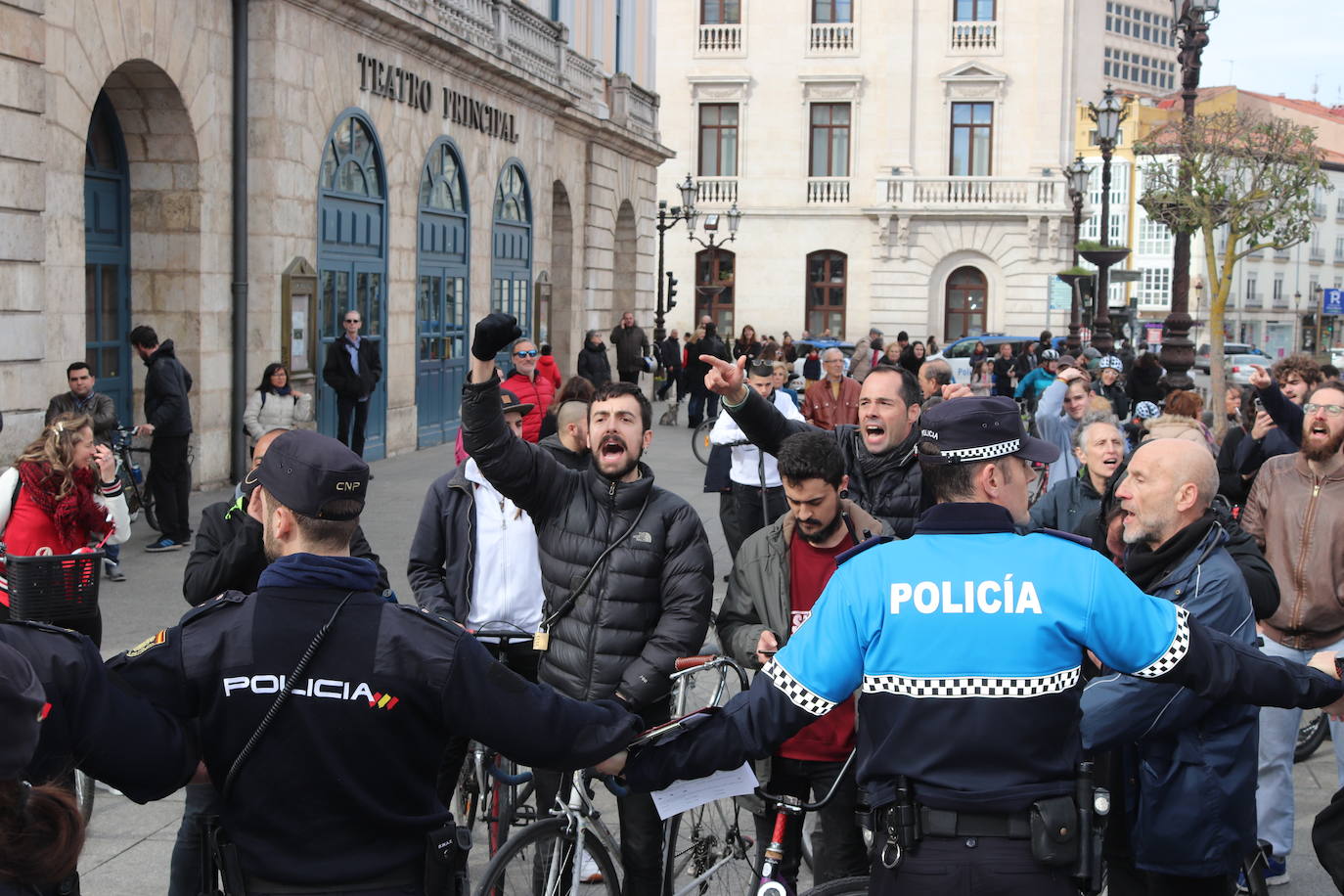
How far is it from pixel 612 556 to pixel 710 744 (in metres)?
1.71

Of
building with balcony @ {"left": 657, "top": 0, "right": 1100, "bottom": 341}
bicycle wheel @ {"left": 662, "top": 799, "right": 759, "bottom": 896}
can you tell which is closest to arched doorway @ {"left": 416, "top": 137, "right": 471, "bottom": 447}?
bicycle wheel @ {"left": 662, "top": 799, "right": 759, "bottom": 896}

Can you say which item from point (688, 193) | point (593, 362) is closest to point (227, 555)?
point (593, 362)

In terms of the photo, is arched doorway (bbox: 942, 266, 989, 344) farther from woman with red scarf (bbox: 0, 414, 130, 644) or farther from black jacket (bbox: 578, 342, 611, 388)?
woman with red scarf (bbox: 0, 414, 130, 644)

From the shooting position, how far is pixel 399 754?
309cm

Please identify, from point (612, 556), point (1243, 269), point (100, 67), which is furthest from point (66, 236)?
point (1243, 269)

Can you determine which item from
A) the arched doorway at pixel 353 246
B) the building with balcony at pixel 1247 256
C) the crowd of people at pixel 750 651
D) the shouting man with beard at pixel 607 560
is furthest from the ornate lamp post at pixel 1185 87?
the building with balcony at pixel 1247 256

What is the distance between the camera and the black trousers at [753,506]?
986 centimetres

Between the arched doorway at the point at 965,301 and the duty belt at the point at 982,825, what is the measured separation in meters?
46.3

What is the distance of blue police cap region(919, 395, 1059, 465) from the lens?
342cm

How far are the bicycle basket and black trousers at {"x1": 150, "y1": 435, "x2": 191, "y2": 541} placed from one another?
6457mm

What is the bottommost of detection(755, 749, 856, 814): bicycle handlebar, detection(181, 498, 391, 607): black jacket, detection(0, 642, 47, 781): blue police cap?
detection(755, 749, 856, 814): bicycle handlebar

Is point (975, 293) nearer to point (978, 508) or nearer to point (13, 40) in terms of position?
point (13, 40)

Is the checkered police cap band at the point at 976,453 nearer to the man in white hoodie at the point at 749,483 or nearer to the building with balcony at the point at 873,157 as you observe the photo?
the man in white hoodie at the point at 749,483

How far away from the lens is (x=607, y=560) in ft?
16.6
